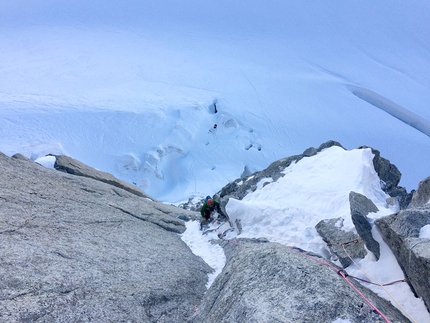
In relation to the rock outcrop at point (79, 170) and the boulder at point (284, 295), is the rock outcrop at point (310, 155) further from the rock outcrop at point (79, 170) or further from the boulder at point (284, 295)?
the boulder at point (284, 295)

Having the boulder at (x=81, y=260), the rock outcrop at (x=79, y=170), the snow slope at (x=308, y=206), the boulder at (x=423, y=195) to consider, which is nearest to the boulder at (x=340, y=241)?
the snow slope at (x=308, y=206)

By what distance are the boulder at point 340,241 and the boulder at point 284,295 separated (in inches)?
51.2

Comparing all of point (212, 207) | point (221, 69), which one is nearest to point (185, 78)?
point (221, 69)

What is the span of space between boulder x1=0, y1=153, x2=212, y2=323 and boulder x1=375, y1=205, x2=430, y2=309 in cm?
375

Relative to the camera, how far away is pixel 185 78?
41500 millimetres

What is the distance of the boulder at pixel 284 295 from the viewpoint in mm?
4750

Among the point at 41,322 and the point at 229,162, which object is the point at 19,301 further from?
the point at 229,162

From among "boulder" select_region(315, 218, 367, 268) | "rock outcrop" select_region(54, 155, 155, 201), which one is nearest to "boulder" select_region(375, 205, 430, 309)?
"boulder" select_region(315, 218, 367, 268)

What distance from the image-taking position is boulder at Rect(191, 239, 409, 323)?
187 inches

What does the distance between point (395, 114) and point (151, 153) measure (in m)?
29.2

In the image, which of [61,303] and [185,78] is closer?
[61,303]

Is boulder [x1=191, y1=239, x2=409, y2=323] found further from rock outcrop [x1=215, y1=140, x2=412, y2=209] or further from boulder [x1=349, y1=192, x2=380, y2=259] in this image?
rock outcrop [x1=215, y1=140, x2=412, y2=209]

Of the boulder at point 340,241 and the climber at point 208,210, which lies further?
the climber at point 208,210

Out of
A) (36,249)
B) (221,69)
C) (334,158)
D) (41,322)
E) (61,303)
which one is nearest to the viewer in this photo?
(41,322)
